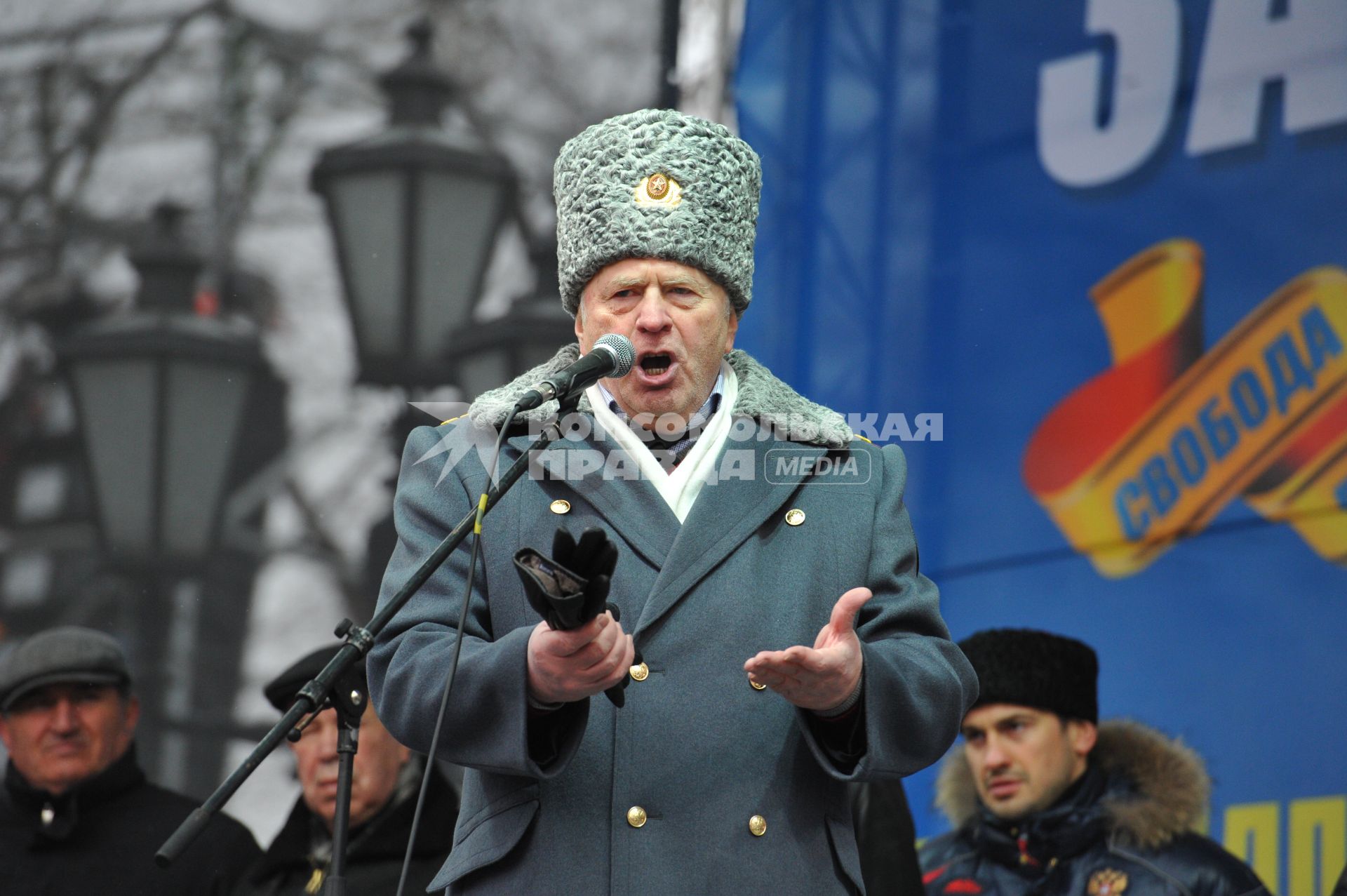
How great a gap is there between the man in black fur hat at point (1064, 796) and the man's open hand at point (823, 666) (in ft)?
7.56

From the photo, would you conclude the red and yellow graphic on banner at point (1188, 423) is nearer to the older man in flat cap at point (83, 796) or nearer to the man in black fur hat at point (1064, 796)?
the man in black fur hat at point (1064, 796)

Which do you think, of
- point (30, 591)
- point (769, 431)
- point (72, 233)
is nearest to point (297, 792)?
point (30, 591)

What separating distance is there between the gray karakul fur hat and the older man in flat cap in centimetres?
292

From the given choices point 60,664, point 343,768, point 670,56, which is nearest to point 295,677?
point 60,664

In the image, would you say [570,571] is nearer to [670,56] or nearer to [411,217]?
[670,56]

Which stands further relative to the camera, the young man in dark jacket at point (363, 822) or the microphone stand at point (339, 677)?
the young man in dark jacket at point (363, 822)

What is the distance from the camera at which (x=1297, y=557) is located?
4.45 m

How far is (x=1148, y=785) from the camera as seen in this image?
4.59m

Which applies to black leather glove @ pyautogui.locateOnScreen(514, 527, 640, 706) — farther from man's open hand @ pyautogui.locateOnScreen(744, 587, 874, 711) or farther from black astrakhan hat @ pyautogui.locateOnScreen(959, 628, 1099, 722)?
black astrakhan hat @ pyautogui.locateOnScreen(959, 628, 1099, 722)

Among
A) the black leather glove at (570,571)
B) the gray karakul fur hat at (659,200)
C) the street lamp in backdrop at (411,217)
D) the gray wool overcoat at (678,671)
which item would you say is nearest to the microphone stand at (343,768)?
the gray wool overcoat at (678,671)

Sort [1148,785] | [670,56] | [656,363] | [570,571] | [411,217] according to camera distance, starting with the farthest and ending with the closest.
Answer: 1. [411,217]
2. [670,56]
3. [1148,785]
4. [656,363]
5. [570,571]

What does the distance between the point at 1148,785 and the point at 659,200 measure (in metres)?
2.64

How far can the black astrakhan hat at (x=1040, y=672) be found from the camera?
4.66m

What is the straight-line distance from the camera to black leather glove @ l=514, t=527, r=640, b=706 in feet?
6.52
